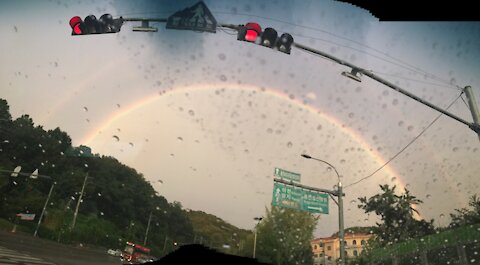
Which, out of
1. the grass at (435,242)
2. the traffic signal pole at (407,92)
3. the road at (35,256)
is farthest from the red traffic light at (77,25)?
the grass at (435,242)

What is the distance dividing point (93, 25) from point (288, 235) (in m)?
44.5

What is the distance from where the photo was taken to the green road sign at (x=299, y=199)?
14.7 meters

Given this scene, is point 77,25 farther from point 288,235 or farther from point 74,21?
point 288,235

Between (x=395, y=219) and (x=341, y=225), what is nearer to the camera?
(x=341, y=225)

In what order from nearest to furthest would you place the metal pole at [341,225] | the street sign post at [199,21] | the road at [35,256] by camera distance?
the street sign post at [199,21]
the road at [35,256]
the metal pole at [341,225]

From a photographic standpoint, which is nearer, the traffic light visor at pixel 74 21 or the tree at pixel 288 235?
the traffic light visor at pixel 74 21

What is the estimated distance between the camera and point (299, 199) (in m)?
15.1

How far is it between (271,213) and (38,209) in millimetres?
40189

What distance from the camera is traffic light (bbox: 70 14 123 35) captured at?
7020 millimetres

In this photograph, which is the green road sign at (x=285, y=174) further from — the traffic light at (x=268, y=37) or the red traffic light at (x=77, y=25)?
the red traffic light at (x=77, y=25)

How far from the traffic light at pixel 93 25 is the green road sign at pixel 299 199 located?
10122mm

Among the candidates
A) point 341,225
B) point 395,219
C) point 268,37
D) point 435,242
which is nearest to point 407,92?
point 268,37

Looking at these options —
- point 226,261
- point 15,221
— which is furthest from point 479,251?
point 15,221

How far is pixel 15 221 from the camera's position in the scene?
46375 mm
